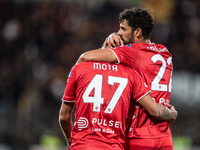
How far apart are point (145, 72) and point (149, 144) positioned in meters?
0.73

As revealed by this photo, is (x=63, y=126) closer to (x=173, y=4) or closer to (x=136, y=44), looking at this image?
(x=136, y=44)

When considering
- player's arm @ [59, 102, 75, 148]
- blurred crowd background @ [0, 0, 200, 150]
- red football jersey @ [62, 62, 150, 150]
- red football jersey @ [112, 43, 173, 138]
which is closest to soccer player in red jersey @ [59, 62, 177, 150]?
red football jersey @ [62, 62, 150, 150]

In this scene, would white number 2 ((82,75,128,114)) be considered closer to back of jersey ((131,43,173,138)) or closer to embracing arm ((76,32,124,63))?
embracing arm ((76,32,124,63))

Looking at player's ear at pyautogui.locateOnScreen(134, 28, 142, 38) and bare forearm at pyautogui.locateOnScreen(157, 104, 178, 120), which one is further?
player's ear at pyautogui.locateOnScreen(134, 28, 142, 38)

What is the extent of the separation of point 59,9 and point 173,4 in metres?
3.66

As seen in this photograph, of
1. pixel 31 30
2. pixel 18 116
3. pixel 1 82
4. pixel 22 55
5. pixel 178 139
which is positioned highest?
pixel 31 30

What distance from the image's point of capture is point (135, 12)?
3426 mm

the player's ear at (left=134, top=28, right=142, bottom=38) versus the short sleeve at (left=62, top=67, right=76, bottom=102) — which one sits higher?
the player's ear at (left=134, top=28, right=142, bottom=38)

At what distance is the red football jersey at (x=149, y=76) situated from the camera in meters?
3.13

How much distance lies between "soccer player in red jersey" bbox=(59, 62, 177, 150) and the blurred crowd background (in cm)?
428

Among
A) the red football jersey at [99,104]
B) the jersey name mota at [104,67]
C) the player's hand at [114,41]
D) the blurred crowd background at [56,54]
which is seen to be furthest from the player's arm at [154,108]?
the blurred crowd background at [56,54]

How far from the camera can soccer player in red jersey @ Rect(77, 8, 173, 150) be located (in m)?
3.11

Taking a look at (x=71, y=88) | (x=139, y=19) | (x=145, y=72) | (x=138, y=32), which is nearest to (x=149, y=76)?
(x=145, y=72)

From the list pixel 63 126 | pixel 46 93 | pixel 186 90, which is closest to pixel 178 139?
pixel 186 90
